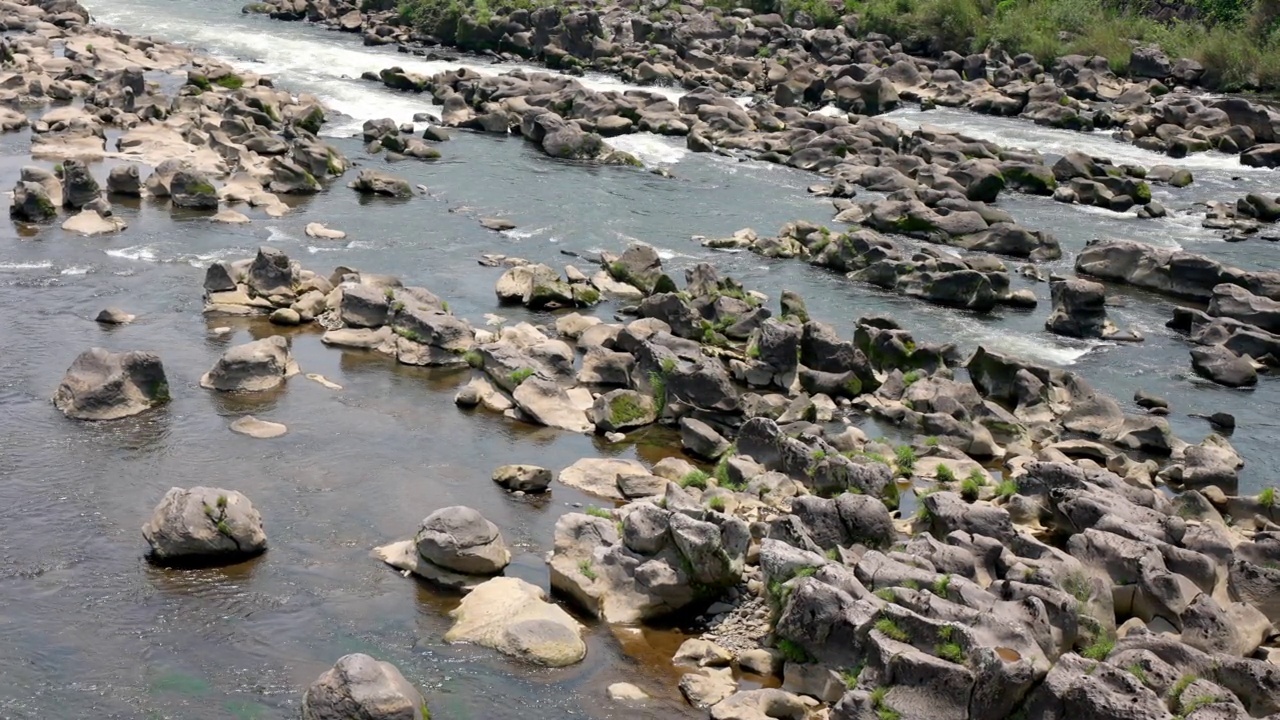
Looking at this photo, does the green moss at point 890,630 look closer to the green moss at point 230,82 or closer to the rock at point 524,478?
the rock at point 524,478

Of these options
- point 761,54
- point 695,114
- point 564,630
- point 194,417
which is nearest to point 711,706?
point 564,630

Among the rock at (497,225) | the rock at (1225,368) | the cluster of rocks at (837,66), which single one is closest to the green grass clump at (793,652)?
the rock at (1225,368)

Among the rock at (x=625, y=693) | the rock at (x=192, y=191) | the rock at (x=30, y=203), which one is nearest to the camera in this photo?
the rock at (x=625, y=693)

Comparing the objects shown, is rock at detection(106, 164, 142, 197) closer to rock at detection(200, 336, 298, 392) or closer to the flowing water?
the flowing water

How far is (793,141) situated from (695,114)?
6.15m

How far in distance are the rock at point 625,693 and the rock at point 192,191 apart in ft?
92.2

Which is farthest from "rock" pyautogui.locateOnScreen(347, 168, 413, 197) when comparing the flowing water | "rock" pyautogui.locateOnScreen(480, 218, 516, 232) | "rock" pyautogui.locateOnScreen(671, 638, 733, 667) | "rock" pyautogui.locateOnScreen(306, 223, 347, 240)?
"rock" pyautogui.locateOnScreen(671, 638, 733, 667)

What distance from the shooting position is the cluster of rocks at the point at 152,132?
40.8 m

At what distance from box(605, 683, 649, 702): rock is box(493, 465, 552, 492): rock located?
6.88 metres

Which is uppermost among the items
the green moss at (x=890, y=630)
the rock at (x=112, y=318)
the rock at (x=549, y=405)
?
the green moss at (x=890, y=630)

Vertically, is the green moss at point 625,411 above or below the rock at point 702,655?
below

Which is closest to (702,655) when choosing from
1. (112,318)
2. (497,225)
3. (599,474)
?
(599,474)

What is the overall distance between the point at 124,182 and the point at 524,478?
2342 centimetres

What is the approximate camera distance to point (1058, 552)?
70.3 ft
